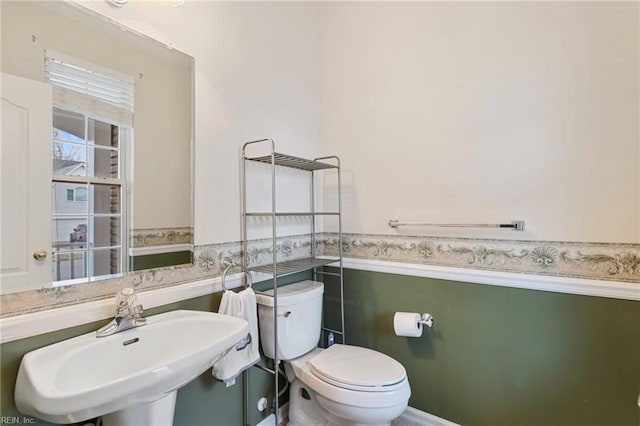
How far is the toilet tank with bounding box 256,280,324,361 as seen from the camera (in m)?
1.66

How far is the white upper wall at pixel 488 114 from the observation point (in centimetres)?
140

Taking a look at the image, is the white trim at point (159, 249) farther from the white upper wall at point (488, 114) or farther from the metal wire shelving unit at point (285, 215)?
the white upper wall at point (488, 114)

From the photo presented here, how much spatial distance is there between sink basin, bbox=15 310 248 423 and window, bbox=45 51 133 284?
0.25 meters

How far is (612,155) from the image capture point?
1396 mm

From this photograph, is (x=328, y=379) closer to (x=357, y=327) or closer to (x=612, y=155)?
(x=357, y=327)

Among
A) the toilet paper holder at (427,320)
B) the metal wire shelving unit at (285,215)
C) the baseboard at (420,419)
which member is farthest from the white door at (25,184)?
the baseboard at (420,419)

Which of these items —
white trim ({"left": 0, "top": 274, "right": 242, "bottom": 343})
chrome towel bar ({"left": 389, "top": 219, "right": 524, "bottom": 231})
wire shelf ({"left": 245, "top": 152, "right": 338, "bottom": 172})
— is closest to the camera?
white trim ({"left": 0, "top": 274, "right": 242, "bottom": 343})

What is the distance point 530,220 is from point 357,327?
1.17m

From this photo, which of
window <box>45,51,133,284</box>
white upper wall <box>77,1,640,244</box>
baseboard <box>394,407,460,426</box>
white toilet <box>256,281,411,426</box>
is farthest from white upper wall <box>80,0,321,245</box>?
baseboard <box>394,407,460,426</box>

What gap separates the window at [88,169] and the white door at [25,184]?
0.03 metres

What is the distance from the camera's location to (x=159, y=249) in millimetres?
1376

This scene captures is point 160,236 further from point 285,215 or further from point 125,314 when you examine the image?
point 285,215

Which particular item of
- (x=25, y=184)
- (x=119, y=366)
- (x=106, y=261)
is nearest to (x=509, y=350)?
(x=119, y=366)

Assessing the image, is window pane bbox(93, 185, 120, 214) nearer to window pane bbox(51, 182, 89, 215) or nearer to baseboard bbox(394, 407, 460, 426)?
window pane bbox(51, 182, 89, 215)
